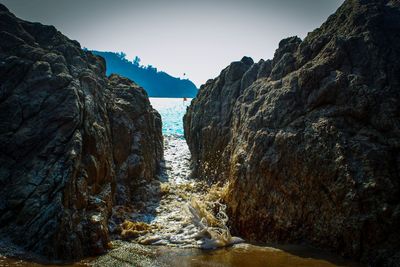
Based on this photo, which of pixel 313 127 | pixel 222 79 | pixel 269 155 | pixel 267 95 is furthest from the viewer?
pixel 222 79

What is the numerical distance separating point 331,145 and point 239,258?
155 inches

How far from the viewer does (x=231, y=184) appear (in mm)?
10484

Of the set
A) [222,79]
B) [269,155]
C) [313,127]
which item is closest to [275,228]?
[269,155]

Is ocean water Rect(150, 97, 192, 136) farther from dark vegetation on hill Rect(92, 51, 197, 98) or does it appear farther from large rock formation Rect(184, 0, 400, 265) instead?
dark vegetation on hill Rect(92, 51, 197, 98)

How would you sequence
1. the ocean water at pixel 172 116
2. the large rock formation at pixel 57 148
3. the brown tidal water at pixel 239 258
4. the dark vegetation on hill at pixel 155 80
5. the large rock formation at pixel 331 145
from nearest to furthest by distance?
the brown tidal water at pixel 239 258 → the large rock formation at pixel 331 145 → the large rock formation at pixel 57 148 → the ocean water at pixel 172 116 → the dark vegetation on hill at pixel 155 80

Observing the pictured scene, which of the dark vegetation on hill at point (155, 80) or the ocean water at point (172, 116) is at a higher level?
the dark vegetation on hill at point (155, 80)

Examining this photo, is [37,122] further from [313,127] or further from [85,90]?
[313,127]

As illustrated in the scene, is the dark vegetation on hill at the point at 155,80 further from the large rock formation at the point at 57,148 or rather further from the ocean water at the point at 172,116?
the large rock formation at the point at 57,148

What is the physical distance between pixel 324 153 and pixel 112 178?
740cm

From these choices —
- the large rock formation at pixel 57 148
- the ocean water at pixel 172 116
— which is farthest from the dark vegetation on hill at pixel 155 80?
the large rock formation at pixel 57 148

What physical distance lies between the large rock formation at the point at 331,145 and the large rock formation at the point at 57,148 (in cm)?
462

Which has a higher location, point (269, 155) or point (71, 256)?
point (269, 155)

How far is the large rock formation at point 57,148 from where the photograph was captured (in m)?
7.01

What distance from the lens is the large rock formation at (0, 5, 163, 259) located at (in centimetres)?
701
